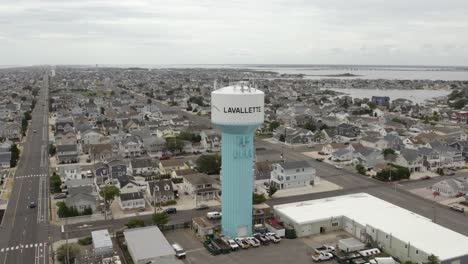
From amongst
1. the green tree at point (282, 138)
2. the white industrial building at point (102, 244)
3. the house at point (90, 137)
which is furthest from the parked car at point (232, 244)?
the house at point (90, 137)

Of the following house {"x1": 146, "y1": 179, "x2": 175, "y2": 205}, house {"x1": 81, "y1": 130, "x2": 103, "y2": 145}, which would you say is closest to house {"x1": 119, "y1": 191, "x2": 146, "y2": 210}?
house {"x1": 146, "y1": 179, "x2": 175, "y2": 205}

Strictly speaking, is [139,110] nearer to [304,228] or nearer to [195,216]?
[195,216]

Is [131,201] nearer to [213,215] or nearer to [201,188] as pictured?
[201,188]

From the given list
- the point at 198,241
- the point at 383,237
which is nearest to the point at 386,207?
the point at 383,237

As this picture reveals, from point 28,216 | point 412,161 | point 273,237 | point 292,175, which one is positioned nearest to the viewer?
point 273,237

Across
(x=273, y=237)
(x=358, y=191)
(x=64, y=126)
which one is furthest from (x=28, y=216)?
(x=64, y=126)

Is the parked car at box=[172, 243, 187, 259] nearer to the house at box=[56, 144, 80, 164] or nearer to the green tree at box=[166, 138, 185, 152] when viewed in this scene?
the green tree at box=[166, 138, 185, 152]
